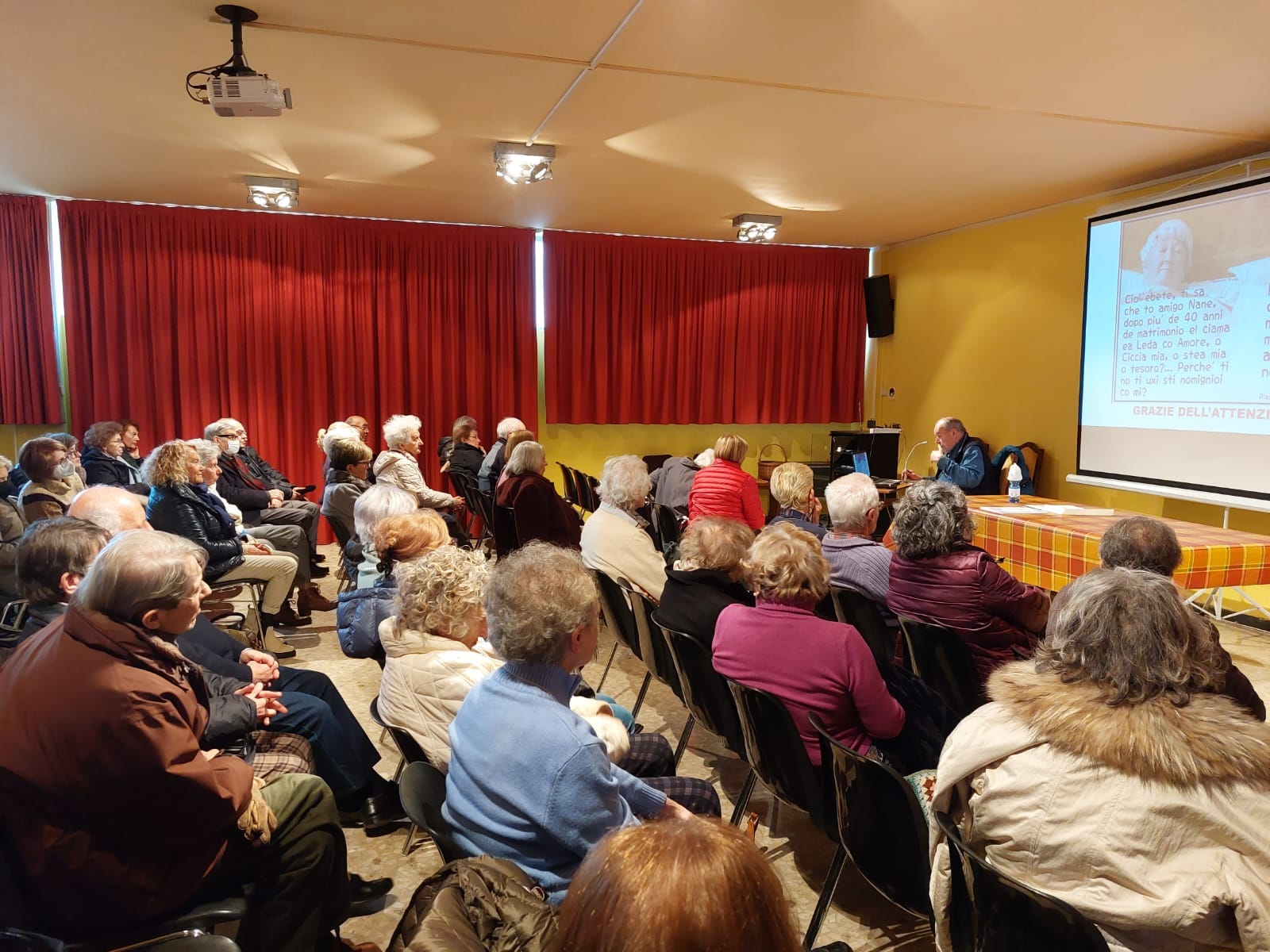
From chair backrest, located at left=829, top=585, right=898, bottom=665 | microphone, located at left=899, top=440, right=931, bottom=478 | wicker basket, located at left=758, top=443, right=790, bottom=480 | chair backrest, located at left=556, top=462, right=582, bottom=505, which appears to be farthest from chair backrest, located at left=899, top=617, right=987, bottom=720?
microphone, located at left=899, top=440, right=931, bottom=478

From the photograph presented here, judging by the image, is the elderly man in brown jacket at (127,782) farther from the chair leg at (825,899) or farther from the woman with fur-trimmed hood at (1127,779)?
the woman with fur-trimmed hood at (1127,779)

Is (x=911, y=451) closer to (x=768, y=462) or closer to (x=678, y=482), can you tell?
(x=768, y=462)

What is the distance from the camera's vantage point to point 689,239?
28.1 ft

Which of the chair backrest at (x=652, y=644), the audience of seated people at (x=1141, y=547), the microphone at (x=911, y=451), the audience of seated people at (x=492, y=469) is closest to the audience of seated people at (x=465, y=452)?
the audience of seated people at (x=492, y=469)

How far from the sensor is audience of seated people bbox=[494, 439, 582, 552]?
181 inches

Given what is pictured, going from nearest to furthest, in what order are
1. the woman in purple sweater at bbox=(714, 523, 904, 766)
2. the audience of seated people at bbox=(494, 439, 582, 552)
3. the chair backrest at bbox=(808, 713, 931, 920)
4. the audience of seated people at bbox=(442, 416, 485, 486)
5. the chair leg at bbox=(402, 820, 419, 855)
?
the chair backrest at bbox=(808, 713, 931, 920)
the woman in purple sweater at bbox=(714, 523, 904, 766)
the chair leg at bbox=(402, 820, 419, 855)
the audience of seated people at bbox=(494, 439, 582, 552)
the audience of seated people at bbox=(442, 416, 485, 486)

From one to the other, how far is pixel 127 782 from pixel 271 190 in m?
5.45

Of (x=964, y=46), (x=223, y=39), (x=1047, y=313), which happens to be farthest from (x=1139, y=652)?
(x=1047, y=313)

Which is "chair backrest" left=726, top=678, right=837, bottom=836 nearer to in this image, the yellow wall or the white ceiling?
the white ceiling

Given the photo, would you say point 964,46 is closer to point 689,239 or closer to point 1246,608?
point 1246,608

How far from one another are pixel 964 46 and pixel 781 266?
5385 mm

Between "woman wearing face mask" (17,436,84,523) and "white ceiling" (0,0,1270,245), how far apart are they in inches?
71.5

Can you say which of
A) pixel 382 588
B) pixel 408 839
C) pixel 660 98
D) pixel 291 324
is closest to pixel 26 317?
pixel 291 324

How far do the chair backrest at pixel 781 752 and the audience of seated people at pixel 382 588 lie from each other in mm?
1221
